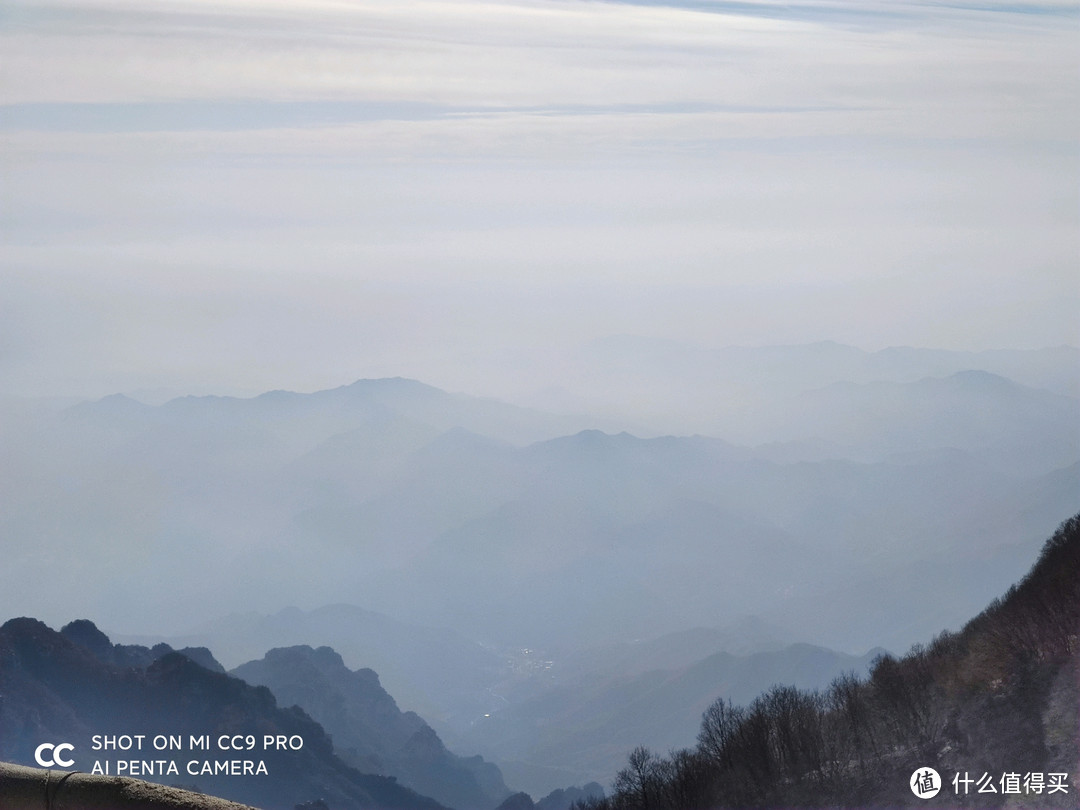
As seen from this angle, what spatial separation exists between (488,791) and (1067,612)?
28041mm

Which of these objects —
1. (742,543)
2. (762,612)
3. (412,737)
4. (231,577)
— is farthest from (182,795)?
(742,543)

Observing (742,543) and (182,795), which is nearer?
(182,795)

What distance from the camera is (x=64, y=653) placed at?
78.6ft

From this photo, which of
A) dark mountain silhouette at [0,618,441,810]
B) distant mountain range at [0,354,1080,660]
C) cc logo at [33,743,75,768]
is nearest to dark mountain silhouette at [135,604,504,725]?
distant mountain range at [0,354,1080,660]

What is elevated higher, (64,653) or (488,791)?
(64,653)

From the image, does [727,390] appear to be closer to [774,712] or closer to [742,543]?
[742,543]

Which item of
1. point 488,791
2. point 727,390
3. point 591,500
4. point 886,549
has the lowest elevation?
point 488,791

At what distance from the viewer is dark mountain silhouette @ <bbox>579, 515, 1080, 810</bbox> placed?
9297mm

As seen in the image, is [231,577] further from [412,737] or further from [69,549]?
[412,737]

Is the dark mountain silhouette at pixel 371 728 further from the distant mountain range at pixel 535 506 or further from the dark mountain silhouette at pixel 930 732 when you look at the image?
the distant mountain range at pixel 535 506

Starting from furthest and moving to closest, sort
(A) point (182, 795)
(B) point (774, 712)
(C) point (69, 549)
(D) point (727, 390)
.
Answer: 1. (D) point (727, 390)
2. (C) point (69, 549)
3. (B) point (774, 712)
4. (A) point (182, 795)

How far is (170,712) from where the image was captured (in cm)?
2188

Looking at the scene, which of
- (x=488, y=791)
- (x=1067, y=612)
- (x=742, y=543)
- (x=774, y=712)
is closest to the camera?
(x=1067, y=612)

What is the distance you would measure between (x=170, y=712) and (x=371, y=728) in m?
16.1
